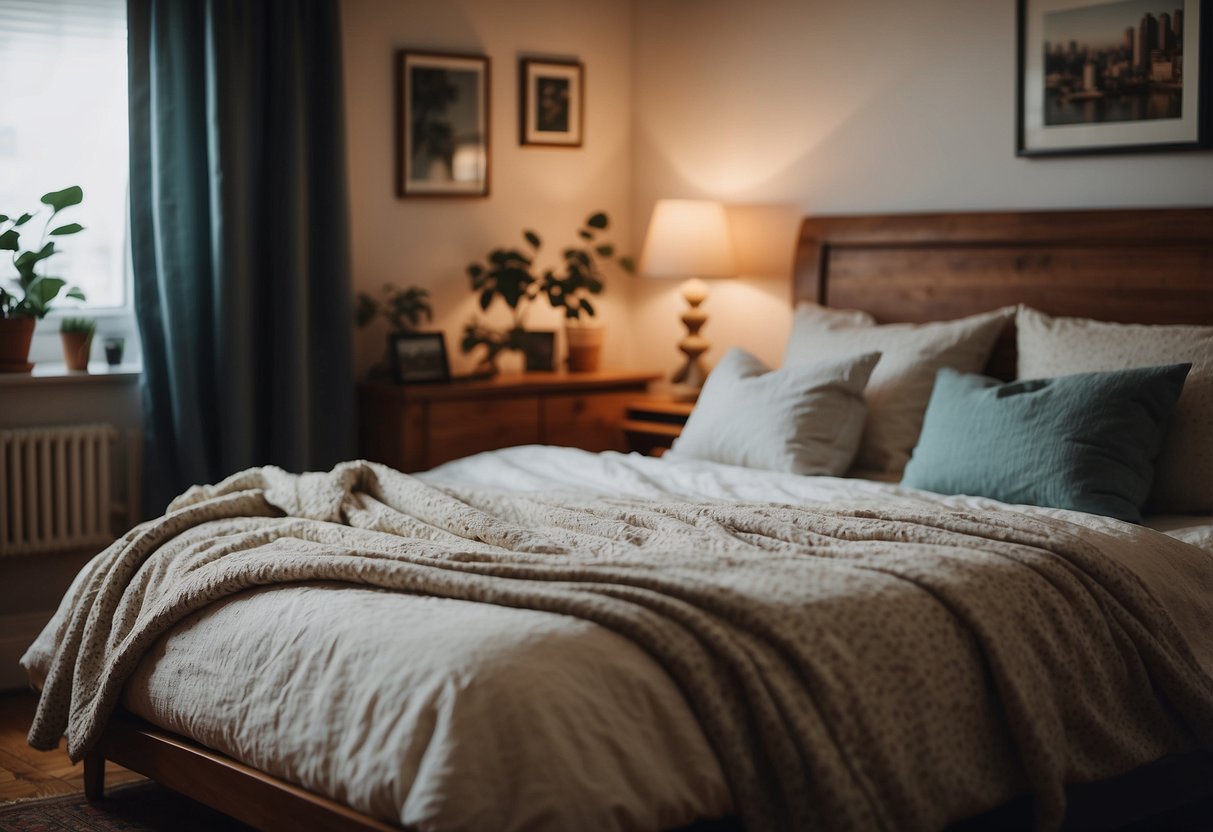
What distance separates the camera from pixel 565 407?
4.63m

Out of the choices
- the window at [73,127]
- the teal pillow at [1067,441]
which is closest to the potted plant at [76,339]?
the window at [73,127]

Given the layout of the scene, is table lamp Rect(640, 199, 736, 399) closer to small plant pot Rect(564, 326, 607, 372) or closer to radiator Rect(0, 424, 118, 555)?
small plant pot Rect(564, 326, 607, 372)

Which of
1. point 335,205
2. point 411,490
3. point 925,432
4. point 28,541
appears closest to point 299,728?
point 411,490

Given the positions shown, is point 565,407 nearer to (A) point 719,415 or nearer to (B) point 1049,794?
(A) point 719,415

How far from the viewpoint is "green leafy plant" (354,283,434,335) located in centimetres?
446

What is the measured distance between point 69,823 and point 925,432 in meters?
2.10

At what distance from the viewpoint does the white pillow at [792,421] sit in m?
3.60

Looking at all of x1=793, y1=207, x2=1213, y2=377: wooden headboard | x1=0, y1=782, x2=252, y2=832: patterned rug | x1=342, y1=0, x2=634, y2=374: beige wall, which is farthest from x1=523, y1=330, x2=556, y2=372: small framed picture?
x1=0, y1=782, x2=252, y2=832: patterned rug

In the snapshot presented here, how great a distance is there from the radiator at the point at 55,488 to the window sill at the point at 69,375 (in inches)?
5.2

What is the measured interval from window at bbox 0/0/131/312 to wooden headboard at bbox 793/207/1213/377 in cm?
211

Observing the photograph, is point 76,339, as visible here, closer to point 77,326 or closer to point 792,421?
point 77,326

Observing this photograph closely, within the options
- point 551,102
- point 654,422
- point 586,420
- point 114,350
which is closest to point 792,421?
point 654,422

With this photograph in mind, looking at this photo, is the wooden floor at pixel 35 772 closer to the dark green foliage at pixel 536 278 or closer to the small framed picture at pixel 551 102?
the dark green foliage at pixel 536 278

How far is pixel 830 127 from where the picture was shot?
14.6 ft
